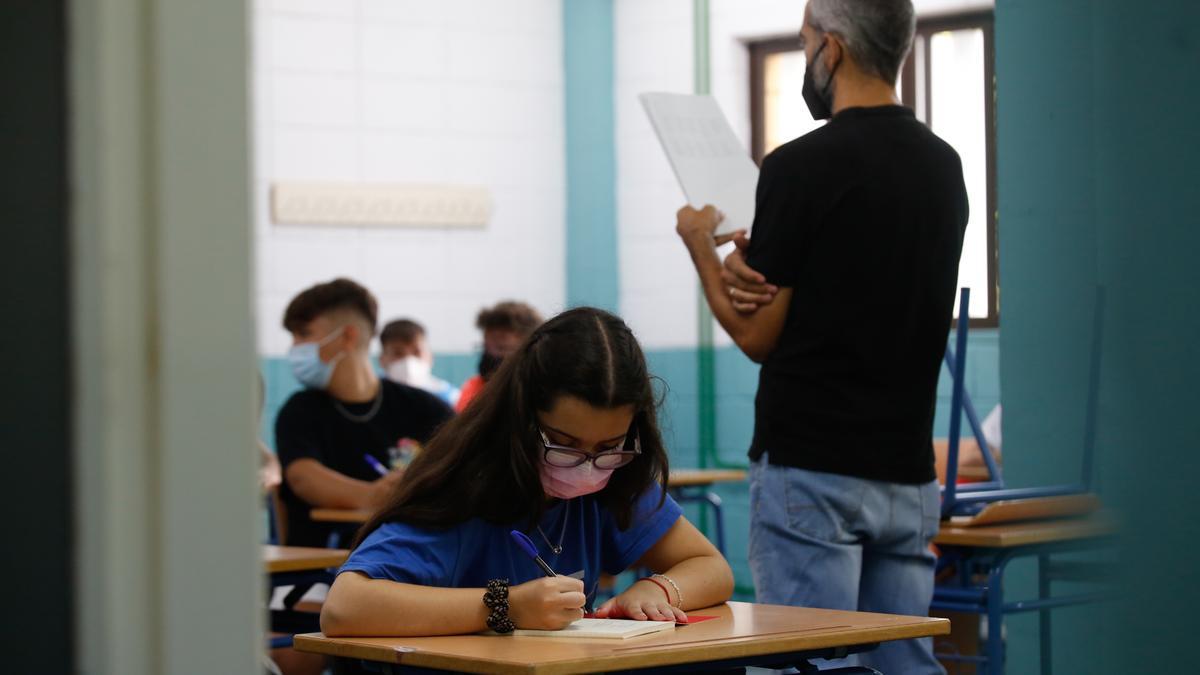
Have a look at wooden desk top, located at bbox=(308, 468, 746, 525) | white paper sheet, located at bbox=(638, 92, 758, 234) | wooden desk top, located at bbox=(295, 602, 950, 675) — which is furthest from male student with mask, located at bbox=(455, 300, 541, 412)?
wooden desk top, located at bbox=(295, 602, 950, 675)

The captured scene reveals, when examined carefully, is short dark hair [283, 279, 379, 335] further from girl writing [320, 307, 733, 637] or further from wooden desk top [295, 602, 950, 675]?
wooden desk top [295, 602, 950, 675]

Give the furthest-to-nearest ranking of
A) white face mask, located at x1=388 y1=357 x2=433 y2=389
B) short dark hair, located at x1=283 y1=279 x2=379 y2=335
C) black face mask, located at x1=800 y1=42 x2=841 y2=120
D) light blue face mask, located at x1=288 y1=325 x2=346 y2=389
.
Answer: white face mask, located at x1=388 y1=357 x2=433 y2=389, short dark hair, located at x1=283 y1=279 x2=379 y2=335, light blue face mask, located at x1=288 y1=325 x2=346 y2=389, black face mask, located at x1=800 y1=42 x2=841 y2=120

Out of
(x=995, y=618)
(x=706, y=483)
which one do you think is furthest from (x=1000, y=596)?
(x=706, y=483)

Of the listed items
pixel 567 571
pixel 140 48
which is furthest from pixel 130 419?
pixel 567 571

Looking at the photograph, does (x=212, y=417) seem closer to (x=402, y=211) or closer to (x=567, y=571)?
(x=567, y=571)

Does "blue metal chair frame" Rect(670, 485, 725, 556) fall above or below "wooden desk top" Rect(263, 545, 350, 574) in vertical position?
below

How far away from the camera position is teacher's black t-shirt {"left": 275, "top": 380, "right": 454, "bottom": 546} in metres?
4.19

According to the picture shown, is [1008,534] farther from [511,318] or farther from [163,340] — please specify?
[511,318]

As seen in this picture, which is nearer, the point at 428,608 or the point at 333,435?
the point at 428,608

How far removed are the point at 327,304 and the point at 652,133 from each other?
2718 millimetres

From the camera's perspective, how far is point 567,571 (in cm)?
210

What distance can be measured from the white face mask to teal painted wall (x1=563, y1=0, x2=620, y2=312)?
972mm

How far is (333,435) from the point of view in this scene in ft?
14.0

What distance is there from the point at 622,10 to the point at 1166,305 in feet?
19.4
